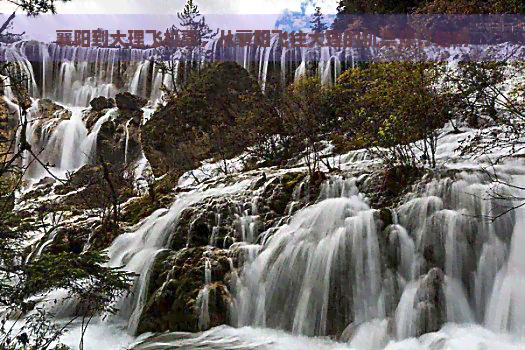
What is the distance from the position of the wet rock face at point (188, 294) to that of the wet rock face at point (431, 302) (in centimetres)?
277

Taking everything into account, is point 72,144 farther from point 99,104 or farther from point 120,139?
point 120,139

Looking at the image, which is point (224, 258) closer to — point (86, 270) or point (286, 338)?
point (286, 338)

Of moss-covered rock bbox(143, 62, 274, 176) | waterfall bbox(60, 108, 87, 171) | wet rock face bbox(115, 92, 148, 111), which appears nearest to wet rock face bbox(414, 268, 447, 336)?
moss-covered rock bbox(143, 62, 274, 176)

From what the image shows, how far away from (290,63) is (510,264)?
2086cm

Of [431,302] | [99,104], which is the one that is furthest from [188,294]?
[99,104]

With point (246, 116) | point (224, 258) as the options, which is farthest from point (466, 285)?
point (246, 116)

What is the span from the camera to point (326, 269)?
6.30m

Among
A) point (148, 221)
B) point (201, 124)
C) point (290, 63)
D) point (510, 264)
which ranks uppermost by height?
point (290, 63)

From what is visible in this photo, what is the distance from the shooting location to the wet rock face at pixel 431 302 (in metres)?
5.21

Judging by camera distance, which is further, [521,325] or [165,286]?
[165,286]

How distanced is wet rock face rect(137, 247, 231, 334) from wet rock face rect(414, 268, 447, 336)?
109 inches

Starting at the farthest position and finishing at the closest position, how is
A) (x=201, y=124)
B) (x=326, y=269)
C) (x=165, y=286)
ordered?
1. (x=201, y=124)
2. (x=165, y=286)
3. (x=326, y=269)

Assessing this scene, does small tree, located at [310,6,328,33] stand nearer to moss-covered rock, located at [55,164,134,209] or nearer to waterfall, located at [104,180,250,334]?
moss-covered rock, located at [55,164,134,209]

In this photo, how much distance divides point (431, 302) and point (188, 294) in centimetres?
362
